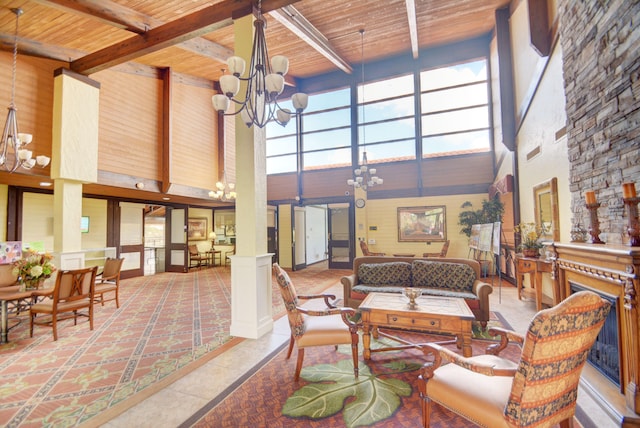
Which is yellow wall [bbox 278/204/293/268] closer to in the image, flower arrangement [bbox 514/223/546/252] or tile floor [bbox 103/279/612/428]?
tile floor [bbox 103/279/612/428]

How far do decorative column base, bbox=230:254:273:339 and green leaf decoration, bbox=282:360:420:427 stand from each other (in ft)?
3.38

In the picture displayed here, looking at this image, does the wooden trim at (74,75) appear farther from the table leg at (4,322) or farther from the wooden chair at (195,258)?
the wooden chair at (195,258)

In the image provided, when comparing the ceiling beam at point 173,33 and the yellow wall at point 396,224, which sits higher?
the ceiling beam at point 173,33

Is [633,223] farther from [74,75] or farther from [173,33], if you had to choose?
[74,75]

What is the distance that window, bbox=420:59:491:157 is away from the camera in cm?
760

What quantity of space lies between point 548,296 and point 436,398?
4201 mm

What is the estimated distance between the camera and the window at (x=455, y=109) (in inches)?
299

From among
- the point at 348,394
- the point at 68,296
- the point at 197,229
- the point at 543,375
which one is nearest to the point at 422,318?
the point at 348,394

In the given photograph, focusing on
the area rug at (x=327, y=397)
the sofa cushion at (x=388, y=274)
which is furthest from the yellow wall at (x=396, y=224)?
the area rug at (x=327, y=397)

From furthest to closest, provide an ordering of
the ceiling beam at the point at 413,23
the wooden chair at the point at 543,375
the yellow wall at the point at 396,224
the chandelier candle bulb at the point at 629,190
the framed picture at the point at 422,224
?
the framed picture at the point at 422,224 → the yellow wall at the point at 396,224 → the ceiling beam at the point at 413,23 → the chandelier candle bulb at the point at 629,190 → the wooden chair at the point at 543,375

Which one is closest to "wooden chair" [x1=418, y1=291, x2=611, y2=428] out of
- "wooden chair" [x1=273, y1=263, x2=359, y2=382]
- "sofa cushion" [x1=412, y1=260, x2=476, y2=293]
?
"wooden chair" [x1=273, y1=263, x2=359, y2=382]

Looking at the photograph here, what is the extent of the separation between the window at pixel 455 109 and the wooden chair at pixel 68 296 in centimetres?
810

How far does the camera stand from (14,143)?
171 inches

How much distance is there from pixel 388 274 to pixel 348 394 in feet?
7.23
